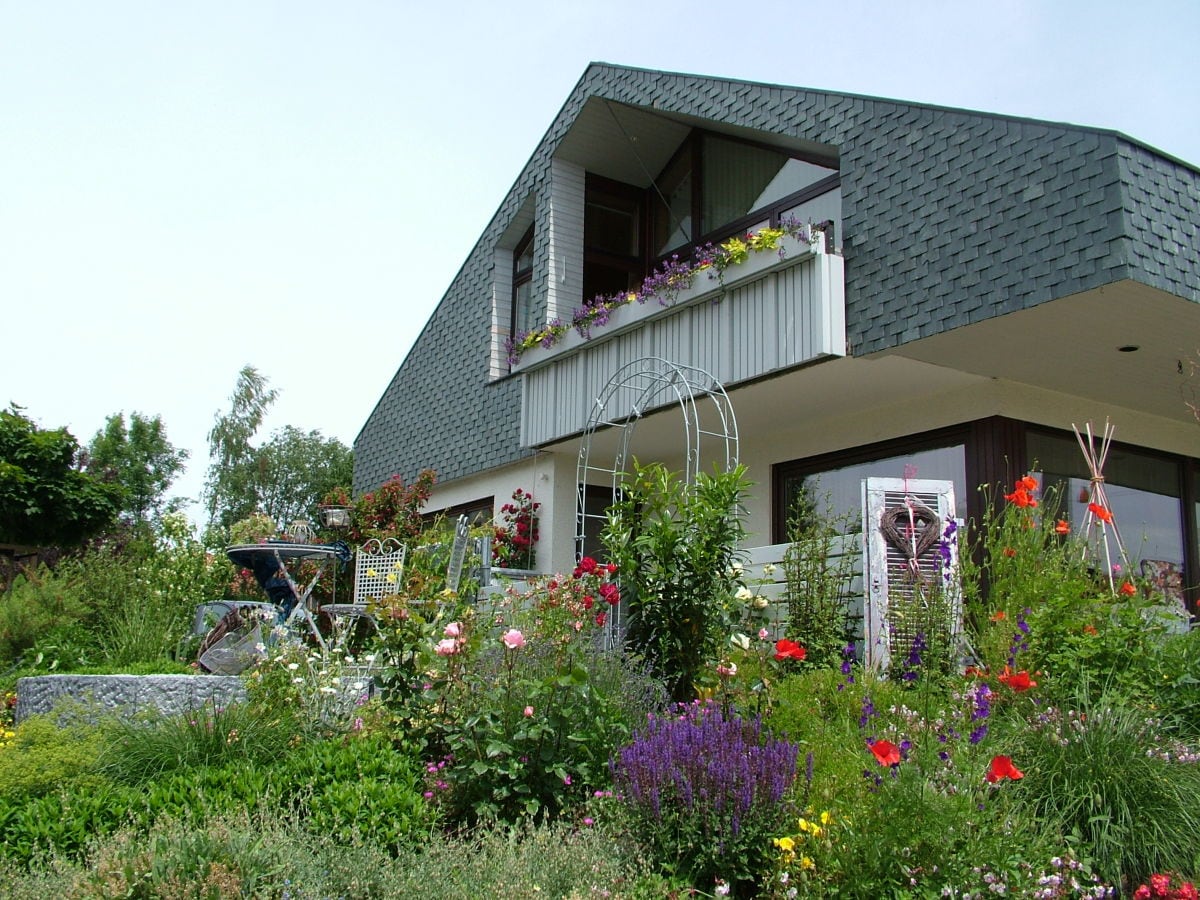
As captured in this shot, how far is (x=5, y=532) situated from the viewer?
11.7 m

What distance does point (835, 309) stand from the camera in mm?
7586

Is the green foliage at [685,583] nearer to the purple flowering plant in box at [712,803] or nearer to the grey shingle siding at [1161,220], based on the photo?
the purple flowering plant in box at [712,803]

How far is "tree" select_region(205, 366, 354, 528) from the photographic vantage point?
1184 inches

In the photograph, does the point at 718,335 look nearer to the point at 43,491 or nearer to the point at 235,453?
the point at 43,491

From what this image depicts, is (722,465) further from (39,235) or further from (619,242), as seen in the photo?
(39,235)

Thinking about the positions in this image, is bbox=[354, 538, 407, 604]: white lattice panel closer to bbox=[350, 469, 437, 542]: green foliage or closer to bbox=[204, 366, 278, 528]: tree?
bbox=[350, 469, 437, 542]: green foliage

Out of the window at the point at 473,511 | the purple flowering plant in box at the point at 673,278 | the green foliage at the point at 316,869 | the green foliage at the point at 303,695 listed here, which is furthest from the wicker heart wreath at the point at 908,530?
A: the window at the point at 473,511

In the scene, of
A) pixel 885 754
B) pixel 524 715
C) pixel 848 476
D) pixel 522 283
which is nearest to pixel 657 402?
pixel 848 476

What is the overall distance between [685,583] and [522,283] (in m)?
7.59

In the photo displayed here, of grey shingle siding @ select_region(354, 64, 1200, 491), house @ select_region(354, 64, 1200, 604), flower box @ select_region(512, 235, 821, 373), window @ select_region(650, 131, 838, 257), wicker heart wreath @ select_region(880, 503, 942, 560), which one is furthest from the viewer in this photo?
window @ select_region(650, 131, 838, 257)

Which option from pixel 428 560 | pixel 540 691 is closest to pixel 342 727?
pixel 540 691

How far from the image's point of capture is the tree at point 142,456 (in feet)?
104

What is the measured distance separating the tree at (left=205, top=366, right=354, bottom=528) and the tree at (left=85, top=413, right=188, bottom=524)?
3.39 meters

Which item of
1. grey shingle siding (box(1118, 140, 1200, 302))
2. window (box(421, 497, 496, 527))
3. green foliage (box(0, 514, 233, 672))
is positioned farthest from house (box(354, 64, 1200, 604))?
green foliage (box(0, 514, 233, 672))
